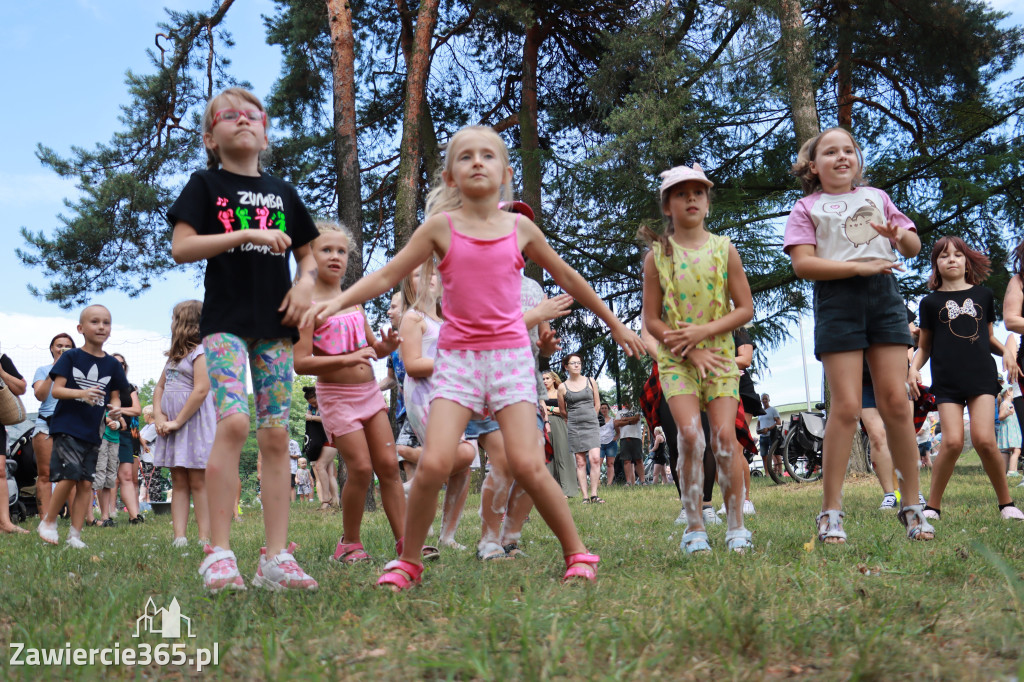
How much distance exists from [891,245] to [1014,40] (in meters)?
12.2

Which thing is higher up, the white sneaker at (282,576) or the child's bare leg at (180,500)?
the child's bare leg at (180,500)

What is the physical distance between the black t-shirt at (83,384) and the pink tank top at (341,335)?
3151 millimetres

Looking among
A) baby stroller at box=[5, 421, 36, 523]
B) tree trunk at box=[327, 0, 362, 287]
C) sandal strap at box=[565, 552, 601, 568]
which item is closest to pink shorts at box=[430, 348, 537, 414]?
sandal strap at box=[565, 552, 601, 568]

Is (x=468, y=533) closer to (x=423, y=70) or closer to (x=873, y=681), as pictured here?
(x=873, y=681)

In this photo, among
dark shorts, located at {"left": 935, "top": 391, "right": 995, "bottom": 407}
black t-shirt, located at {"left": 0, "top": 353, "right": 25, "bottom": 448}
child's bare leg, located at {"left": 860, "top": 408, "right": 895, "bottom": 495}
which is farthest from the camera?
black t-shirt, located at {"left": 0, "top": 353, "right": 25, "bottom": 448}

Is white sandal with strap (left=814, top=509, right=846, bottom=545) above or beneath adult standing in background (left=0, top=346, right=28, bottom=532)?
beneath

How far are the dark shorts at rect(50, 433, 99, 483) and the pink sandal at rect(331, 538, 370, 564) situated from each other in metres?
3.25

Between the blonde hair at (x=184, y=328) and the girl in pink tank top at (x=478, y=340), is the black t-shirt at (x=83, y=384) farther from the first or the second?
the girl in pink tank top at (x=478, y=340)

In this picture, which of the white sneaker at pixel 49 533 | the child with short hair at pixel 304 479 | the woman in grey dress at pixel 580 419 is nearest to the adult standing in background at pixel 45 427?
the white sneaker at pixel 49 533

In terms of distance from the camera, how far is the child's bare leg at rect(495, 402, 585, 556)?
10.8 ft

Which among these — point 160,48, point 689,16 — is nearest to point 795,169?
point 689,16

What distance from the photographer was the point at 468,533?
6.34 metres

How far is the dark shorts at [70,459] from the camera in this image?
678 centimetres

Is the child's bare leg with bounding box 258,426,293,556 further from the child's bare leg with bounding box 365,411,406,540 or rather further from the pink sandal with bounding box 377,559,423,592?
the child's bare leg with bounding box 365,411,406,540
